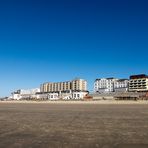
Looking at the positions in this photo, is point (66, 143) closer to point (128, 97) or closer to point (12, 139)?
point (12, 139)

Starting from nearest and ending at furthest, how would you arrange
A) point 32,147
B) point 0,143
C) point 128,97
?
point 32,147 < point 0,143 < point 128,97

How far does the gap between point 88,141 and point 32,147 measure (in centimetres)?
291

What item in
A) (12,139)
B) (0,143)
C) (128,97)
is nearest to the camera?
(0,143)

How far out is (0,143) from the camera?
472 inches

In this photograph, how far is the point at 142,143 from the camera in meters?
12.1

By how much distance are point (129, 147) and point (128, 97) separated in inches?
5230

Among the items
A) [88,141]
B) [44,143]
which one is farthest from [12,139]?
[88,141]

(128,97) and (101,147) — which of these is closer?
(101,147)

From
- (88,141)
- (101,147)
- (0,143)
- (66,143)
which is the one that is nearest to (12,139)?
(0,143)

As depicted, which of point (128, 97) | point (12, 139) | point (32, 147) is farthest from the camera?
point (128, 97)

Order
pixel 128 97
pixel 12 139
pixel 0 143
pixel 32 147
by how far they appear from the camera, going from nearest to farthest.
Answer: pixel 32 147 → pixel 0 143 → pixel 12 139 → pixel 128 97

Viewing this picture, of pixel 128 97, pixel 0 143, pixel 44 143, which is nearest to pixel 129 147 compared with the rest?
pixel 44 143

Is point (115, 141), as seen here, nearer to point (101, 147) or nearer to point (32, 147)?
point (101, 147)

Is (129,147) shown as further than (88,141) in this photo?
No
